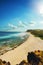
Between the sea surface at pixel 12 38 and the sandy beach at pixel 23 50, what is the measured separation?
13cm

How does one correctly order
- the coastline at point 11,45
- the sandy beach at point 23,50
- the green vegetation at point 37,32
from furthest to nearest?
the green vegetation at point 37,32, the coastline at point 11,45, the sandy beach at point 23,50

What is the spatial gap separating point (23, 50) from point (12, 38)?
0.44 meters

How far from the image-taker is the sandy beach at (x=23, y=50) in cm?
438

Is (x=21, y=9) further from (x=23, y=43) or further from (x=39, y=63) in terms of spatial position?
(x=39, y=63)

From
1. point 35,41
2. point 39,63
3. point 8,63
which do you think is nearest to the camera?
point 39,63

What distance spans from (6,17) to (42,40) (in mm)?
1102

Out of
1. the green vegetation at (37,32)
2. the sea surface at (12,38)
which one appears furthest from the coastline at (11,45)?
the green vegetation at (37,32)

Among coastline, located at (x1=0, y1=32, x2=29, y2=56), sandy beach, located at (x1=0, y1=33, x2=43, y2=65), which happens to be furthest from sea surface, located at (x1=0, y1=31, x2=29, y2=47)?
sandy beach, located at (x1=0, y1=33, x2=43, y2=65)

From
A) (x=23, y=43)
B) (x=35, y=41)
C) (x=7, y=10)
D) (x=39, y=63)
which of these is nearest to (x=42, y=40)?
(x=35, y=41)

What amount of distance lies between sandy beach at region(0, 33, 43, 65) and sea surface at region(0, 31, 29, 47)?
0.13 m

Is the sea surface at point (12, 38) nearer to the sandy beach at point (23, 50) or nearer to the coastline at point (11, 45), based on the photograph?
the coastline at point (11, 45)

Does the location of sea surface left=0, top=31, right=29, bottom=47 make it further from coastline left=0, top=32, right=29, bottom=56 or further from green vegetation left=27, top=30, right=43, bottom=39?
green vegetation left=27, top=30, right=43, bottom=39

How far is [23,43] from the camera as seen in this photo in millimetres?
4648

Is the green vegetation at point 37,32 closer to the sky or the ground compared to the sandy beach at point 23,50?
closer to the sky
